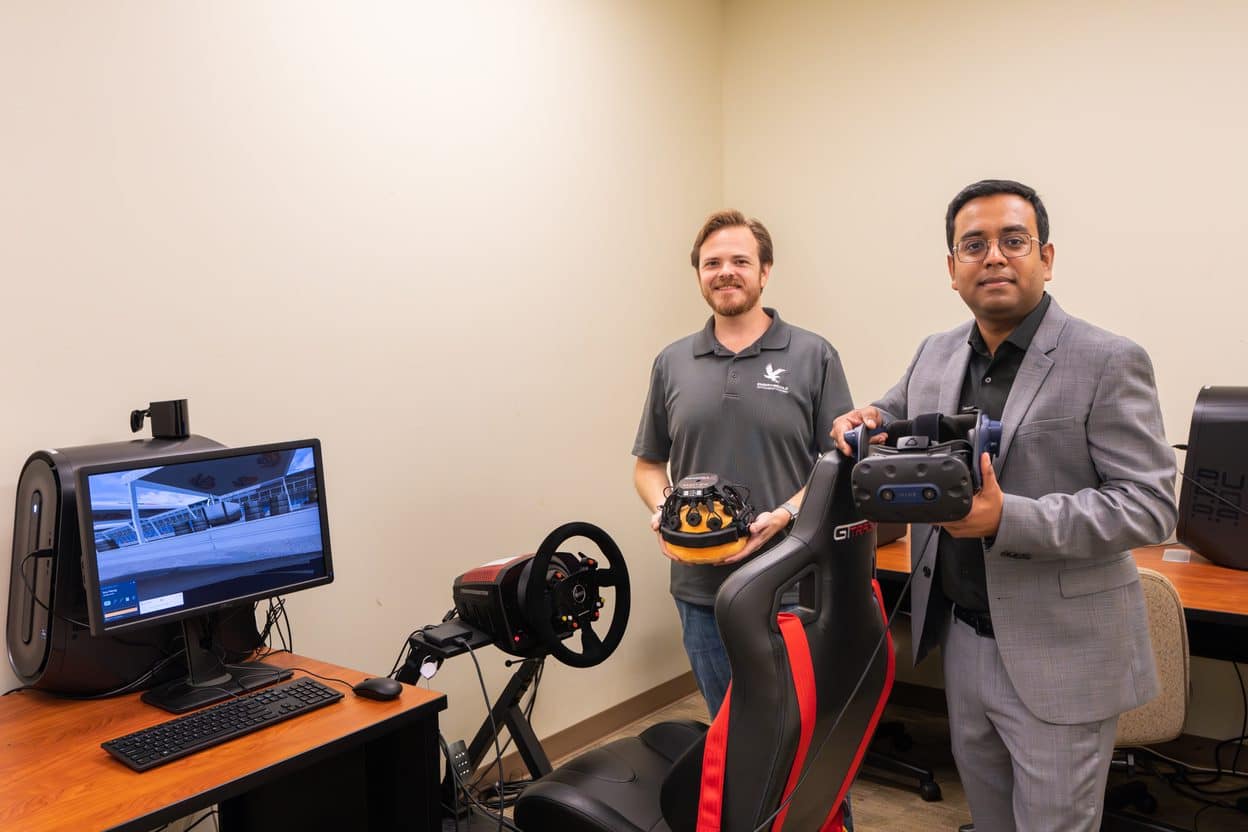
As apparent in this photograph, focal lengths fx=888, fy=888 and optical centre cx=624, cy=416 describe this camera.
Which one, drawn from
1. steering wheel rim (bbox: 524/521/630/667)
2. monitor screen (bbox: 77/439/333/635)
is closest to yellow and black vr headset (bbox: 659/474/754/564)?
steering wheel rim (bbox: 524/521/630/667)

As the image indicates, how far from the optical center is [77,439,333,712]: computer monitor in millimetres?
1710

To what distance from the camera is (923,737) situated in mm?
3334

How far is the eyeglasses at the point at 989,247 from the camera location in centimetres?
160

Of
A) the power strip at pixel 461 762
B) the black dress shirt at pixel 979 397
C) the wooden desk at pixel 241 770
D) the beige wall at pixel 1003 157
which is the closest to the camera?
the wooden desk at pixel 241 770

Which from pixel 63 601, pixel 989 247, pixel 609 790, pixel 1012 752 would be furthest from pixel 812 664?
pixel 63 601

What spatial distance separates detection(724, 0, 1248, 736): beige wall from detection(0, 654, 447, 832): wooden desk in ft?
8.29

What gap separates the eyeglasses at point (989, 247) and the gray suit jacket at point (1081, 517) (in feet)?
0.47

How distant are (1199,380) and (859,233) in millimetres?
1360

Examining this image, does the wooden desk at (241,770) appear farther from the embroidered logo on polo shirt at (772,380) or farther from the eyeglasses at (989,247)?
the eyeglasses at (989,247)

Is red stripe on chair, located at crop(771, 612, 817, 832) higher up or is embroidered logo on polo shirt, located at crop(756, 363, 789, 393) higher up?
embroidered logo on polo shirt, located at crop(756, 363, 789, 393)

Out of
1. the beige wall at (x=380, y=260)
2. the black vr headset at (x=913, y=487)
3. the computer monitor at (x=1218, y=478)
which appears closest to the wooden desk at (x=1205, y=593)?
the computer monitor at (x=1218, y=478)

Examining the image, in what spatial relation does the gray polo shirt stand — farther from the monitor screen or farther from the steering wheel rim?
the monitor screen

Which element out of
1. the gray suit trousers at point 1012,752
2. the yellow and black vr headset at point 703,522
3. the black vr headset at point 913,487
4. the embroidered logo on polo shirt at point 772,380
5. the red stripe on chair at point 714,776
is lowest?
the gray suit trousers at point 1012,752

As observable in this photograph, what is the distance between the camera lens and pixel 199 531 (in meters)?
1.86
